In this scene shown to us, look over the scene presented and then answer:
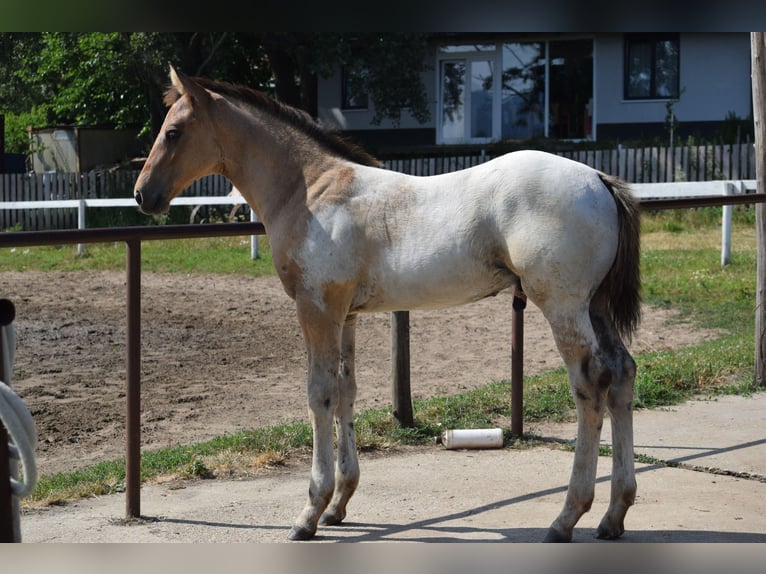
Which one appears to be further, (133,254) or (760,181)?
(760,181)

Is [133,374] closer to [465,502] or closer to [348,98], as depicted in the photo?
[465,502]

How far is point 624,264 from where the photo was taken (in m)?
4.18

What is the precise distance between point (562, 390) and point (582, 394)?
11.0ft

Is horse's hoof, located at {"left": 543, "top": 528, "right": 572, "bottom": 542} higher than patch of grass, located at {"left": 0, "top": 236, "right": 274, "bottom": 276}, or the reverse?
patch of grass, located at {"left": 0, "top": 236, "right": 274, "bottom": 276}

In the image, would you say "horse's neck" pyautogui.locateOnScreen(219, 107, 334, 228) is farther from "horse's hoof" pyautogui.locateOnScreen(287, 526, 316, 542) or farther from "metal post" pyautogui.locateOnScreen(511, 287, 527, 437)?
"metal post" pyautogui.locateOnScreen(511, 287, 527, 437)

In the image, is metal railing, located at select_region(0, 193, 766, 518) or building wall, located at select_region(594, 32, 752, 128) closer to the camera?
metal railing, located at select_region(0, 193, 766, 518)

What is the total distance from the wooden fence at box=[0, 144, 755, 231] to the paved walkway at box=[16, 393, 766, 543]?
14.5 m

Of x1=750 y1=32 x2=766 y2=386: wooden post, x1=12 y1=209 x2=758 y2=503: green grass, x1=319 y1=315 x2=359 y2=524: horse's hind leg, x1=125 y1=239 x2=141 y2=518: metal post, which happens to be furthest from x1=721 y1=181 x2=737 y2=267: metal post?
x1=125 y1=239 x2=141 y2=518: metal post

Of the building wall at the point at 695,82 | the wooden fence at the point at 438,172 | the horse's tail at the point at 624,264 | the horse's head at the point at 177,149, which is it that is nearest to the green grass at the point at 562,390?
the horse's head at the point at 177,149

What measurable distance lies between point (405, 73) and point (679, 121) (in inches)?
278

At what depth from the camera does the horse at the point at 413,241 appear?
159 inches

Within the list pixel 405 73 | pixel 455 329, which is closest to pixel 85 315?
pixel 455 329

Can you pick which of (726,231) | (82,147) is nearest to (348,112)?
(82,147)

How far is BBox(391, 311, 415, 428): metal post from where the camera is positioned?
6.42 metres
